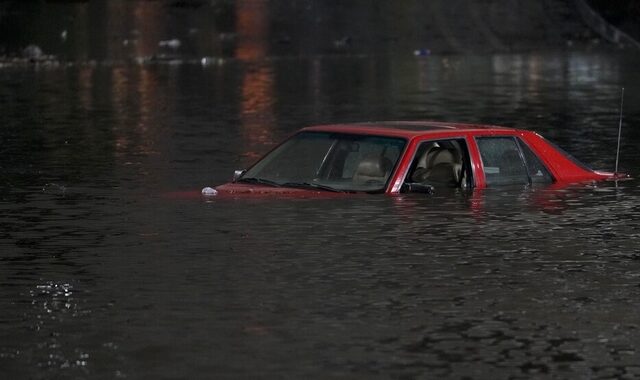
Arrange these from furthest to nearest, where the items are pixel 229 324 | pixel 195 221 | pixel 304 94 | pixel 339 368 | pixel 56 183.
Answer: pixel 304 94 < pixel 56 183 < pixel 195 221 < pixel 229 324 < pixel 339 368

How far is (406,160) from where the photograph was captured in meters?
19.2

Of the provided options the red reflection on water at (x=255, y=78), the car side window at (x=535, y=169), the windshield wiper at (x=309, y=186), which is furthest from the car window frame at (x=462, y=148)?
the red reflection on water at (x=255, y=78)

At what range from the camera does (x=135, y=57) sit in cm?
8231

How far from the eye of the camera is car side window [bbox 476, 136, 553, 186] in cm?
1984

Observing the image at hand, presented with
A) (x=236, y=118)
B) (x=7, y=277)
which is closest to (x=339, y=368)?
(x=7, y=277)

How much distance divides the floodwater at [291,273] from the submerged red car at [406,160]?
0.67 ft

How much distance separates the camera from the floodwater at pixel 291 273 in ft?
38.2

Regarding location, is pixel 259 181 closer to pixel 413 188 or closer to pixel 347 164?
pixel 347 164

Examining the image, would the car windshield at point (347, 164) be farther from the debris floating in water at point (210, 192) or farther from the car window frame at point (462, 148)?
the debris floating in water at point (210, 192)

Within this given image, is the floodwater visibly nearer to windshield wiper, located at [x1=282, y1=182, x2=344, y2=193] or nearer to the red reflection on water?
windshield wiper, located at [x1=282, y1=182, x2=344, y2=193]

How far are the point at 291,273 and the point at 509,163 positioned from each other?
5476mm

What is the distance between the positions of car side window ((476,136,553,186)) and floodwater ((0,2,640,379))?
0.20 m

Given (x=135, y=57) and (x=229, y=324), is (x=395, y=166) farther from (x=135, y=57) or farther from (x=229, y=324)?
(x=135, y=57)

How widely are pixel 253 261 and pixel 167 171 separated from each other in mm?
9760
